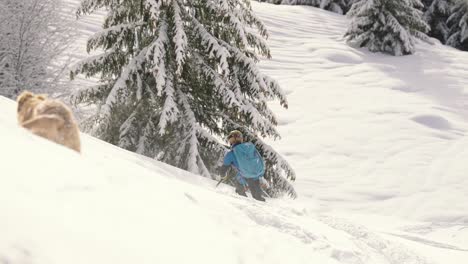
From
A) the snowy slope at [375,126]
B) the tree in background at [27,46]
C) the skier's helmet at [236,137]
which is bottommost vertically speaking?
the snowy slope at [375,126]

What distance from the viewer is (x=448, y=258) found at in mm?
6211

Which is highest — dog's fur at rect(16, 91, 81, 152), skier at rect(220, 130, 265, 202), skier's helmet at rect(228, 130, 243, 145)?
dog's fur at rect(16, 91, 81, 152)

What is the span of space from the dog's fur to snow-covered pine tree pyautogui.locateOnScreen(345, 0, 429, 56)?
63.5 ft

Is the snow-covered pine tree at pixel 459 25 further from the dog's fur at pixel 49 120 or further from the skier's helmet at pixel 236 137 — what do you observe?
the dog's fur at pixel 49 120

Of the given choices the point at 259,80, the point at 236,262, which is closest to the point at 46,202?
the point at 236,262

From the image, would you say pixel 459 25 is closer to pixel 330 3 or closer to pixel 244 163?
pixel 330 3

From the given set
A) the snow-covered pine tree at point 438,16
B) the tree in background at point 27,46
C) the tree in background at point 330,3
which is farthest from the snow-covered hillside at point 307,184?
the snow-covered pine tree at point 438,16

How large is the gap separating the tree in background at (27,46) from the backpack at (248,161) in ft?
14.2

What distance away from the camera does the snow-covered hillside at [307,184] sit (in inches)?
98.3

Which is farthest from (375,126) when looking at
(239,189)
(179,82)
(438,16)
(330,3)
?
(438,16)

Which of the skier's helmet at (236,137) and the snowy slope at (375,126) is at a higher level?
the skier's helmet at (236,137)

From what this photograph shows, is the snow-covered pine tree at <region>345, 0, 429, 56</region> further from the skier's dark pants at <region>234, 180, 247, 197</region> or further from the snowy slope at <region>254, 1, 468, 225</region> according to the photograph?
the skier's dark pants at <region>234, 180, 247, 197</region>

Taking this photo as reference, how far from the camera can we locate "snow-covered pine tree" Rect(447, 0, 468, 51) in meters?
29.3

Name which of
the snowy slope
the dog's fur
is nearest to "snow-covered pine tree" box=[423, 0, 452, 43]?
the snowy slope
